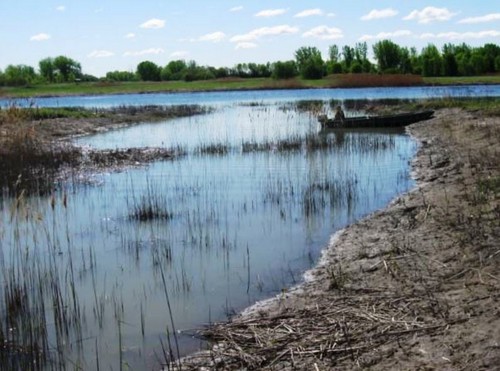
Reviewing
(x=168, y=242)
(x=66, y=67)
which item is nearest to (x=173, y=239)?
(x=168, y=242)

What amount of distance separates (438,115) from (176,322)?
29415 mm

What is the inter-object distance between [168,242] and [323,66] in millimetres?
120986

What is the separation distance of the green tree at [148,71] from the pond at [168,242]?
141m

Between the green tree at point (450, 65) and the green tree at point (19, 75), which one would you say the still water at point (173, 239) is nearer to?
Result: the green tree at point (450, 65)

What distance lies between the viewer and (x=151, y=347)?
23.4 ft

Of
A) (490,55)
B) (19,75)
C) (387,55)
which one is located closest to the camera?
(490,55)

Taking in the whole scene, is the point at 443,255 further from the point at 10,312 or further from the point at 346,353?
the point at 10,312

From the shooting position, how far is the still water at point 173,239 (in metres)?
7.68

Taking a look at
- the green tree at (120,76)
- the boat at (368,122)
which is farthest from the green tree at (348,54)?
the boat at (368,122)

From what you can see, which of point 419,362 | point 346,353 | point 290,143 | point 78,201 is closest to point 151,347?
point 346,353

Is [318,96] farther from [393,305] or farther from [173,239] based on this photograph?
[393,305]

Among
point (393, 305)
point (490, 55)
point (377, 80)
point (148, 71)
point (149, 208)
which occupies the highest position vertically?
point (148, 71)

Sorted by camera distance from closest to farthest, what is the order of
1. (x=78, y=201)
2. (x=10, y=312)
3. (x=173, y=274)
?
(x=10, y=312)
(x=173, y=274)
(x=78, y=201)

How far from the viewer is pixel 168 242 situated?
11.5m
